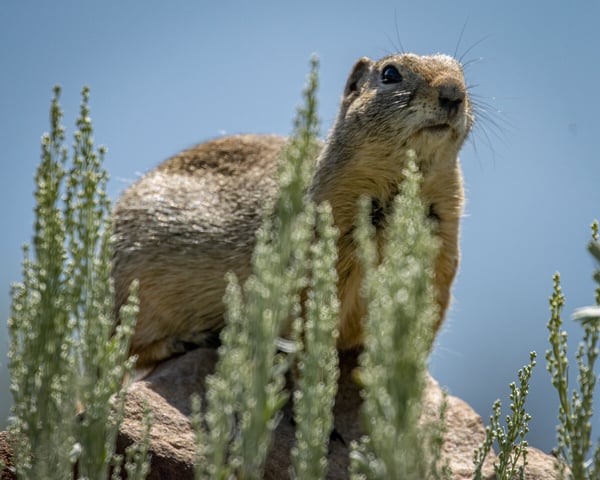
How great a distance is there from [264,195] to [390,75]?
4.41 ft

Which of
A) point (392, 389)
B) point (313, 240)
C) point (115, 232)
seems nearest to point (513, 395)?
point (392, 389)

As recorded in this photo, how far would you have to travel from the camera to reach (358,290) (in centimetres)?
619

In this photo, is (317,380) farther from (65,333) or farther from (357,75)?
(357,75)

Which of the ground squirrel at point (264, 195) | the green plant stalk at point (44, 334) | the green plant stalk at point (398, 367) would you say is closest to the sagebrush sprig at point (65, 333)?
the green plant stalk at point (44, 334)

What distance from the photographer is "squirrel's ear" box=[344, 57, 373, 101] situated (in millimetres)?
7301

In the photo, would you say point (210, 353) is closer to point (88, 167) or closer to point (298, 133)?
point (88, 167)

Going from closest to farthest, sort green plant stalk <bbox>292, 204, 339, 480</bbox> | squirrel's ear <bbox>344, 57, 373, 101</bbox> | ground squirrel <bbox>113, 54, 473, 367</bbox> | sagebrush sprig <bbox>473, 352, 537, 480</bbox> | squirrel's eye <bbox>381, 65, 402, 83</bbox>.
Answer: green plant stalk <bbox>292, 204, 339, 480</bbox> < sagebrush sprig <bbox>473, 352, 537, 480</bbox> < ground squirrel <bbox>113, 54, 473, 367</bbox> < squirrel's eye <bbox>381, 65, 402, 83</bbox> < squirrel's ear <bbox>344, 57, 373, 101</bbox>

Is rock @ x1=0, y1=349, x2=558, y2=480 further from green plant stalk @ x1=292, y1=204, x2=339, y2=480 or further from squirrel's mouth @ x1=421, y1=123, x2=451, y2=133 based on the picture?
green plant stalk @ x1=292, y1=204, x2=339, y2=480

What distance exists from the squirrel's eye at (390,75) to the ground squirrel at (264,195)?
10mm

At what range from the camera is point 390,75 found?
6828 mm

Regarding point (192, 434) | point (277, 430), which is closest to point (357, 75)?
point (277, 430)

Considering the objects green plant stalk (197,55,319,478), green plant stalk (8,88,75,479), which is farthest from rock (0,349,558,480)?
green plant stalk (197,55,319,478)

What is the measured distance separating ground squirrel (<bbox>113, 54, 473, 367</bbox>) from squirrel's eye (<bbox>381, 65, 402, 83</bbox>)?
10mm

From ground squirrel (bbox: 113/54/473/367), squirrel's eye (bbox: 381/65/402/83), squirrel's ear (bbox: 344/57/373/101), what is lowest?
ground squirrel (bbox: 113/54/473/367)
